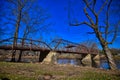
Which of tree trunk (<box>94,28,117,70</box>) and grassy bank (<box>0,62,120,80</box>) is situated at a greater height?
tree trunk (<box>94,28,117,70</box>)

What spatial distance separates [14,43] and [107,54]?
52.1 ft

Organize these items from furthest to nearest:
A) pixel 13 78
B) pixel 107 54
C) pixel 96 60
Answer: pixel 96 60, pixel 107 54, pixel 13 78

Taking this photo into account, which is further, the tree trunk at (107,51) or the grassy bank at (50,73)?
the tree trunk at (107,51)

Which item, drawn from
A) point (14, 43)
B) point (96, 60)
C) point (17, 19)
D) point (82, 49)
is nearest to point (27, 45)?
point (14, 43)

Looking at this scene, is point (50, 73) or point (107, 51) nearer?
point (50, 73)

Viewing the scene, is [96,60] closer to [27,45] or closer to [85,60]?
[85,60]

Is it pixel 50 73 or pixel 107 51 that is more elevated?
pixel 107 51

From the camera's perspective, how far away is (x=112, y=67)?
800 inches

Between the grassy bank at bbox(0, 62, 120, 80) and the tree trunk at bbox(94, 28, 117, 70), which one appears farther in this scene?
the tree trunk at bbox(94, 28, 117, 70)

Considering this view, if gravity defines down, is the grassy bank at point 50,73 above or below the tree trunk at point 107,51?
below

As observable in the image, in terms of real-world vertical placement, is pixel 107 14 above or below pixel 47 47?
above

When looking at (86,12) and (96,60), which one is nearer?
(86,12)

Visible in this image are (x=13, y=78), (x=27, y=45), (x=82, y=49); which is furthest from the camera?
(x=82, y=49)

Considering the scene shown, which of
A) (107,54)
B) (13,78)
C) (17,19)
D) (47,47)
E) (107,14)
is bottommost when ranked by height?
(13,78)
